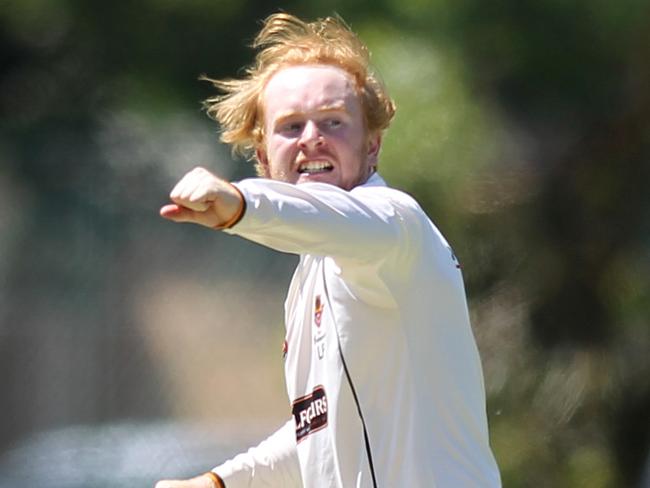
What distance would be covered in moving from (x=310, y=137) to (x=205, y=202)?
16.3 inches

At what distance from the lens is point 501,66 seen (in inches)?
141

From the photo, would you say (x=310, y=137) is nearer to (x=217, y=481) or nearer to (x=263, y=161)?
(x=263, y=161)

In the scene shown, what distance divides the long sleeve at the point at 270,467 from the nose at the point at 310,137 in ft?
1.32

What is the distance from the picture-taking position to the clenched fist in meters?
1.46

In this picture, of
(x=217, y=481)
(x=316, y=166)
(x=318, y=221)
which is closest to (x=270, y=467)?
(x=217, y=481)

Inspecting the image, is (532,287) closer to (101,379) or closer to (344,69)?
(101,379)

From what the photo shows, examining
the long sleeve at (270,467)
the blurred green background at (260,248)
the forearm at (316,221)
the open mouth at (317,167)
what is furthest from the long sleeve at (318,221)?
the blurred green background at (260,248)

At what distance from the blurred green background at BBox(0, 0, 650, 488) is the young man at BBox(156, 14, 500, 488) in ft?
5.05

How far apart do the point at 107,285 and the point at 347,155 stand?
212cm

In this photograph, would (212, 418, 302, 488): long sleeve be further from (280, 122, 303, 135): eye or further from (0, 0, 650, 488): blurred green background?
(0, 0, 650, 488): blurred green background

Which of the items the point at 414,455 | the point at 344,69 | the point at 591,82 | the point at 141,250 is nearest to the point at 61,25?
the point at 141,250

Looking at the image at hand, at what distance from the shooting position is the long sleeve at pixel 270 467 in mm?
2070

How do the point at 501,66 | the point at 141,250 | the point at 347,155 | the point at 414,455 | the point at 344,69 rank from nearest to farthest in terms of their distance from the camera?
the point at 414,455
the point at 347,155
the point at 344,69
the point at 501,66
the point at 141,250

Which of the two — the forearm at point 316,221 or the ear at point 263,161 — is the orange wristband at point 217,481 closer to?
the ear at point 263,161
